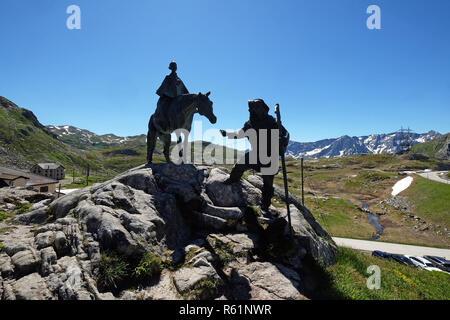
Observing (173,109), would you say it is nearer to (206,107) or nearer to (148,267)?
(206,107)

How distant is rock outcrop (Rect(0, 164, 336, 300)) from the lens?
17.0 ft

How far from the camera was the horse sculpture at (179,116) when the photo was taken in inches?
378

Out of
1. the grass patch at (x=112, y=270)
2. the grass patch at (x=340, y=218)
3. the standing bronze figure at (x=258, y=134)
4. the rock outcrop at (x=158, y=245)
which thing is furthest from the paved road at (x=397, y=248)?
the grass patch at (x=112, y=270)

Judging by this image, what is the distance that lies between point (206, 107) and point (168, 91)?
99.4 inches

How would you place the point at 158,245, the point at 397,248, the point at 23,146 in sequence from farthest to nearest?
the point at 23,146
the point at 397,248
the point at 158,245

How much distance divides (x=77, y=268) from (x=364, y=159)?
190824 millimetres

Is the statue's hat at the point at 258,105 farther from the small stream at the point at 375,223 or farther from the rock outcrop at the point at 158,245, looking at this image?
the small stream at the point at 375,223

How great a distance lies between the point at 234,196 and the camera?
9477 mm

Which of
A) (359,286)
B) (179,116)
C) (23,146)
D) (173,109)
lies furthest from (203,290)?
(23,146)

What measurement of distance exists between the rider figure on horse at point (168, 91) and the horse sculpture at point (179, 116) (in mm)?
240

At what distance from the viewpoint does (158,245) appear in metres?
6.73

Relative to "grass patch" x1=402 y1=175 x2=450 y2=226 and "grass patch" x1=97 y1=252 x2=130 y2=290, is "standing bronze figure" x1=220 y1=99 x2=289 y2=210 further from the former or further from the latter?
"grass patch" x1=402 y1=175 x2=450 y2=226

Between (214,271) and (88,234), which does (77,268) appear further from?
(214,271)
